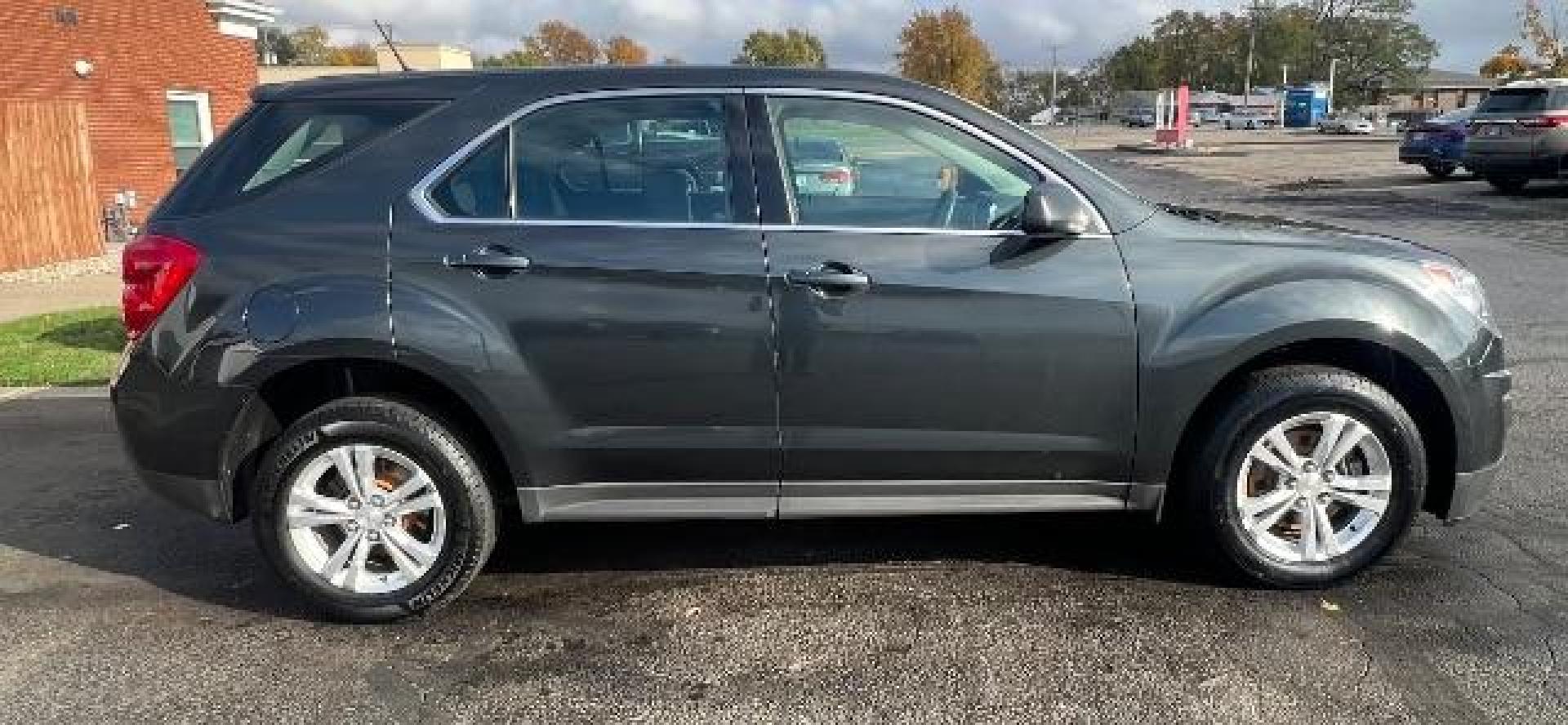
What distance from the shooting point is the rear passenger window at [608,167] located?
355 cm

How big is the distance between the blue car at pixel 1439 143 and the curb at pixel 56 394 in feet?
76.5

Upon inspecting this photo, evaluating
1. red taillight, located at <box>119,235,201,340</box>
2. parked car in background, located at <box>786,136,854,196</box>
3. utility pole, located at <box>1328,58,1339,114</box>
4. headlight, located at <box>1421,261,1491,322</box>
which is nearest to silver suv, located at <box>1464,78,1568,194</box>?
headlight, located at <box>1421,261,1491,322</box>

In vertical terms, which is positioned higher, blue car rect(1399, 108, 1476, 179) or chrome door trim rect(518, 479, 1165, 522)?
blue car rect(1399, 108, 1476, 179)

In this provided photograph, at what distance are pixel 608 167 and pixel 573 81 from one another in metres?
0.33

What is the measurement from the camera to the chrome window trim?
11.5ft

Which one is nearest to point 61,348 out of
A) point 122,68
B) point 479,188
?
point 479,188

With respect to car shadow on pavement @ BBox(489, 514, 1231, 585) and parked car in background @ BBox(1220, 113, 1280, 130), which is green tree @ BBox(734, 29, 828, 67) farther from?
car shadow on pavement @ BBox(489, 514, 1231, 585)

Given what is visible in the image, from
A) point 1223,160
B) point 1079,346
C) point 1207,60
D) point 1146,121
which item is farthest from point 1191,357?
point 1207,60

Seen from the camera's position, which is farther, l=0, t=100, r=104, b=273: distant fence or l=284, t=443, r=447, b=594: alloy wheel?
l=0, t=100, r=104, b=273: distant fence

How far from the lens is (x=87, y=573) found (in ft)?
13.6

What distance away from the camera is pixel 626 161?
11.8 ft

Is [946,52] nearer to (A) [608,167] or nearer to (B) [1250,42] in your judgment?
(B) [1250,42]

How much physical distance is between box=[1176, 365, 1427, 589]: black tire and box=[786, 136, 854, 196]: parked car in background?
1432 millimetres

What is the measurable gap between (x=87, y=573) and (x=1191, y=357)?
3.97 metres
